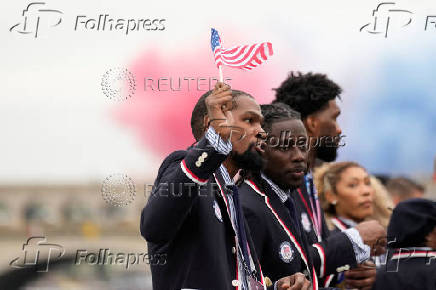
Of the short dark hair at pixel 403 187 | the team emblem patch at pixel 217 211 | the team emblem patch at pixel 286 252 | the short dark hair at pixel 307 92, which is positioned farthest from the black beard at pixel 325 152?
the short dark hair at pixel 403 187

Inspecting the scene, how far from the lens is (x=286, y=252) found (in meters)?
5.25

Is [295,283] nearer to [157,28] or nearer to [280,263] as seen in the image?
[280,263]

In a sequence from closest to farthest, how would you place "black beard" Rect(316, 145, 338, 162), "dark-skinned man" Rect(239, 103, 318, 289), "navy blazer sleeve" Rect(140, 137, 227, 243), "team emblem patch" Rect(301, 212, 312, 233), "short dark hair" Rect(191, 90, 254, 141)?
"navy blazer sleeve" Rect(140, 137, 227, 243)
"short dark hair" Rect(191, 90, 254, 141)
"dark-skinned man" Rect(239, 103, 318, 289)
"team emblem patch" Rect(301, 212, 312, 233)
"black beard" Rect(316, 145, 338, 162)

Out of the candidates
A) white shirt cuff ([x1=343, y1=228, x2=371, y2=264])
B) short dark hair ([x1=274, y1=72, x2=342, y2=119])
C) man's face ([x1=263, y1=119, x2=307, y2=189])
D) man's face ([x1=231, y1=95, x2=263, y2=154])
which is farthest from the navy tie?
short dark hair ([x1=274, y1=72, x2=342, y2=119])

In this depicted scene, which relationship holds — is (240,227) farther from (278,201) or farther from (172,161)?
(278,201)

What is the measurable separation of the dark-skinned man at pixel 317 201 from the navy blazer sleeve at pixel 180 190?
72.1 inches

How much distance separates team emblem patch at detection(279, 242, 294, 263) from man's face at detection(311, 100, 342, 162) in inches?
77.8

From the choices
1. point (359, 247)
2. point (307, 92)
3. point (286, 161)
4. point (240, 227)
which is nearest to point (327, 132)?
point (307, 92)

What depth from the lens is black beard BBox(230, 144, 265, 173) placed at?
4812 mm

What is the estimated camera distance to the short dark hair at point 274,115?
5.82 m

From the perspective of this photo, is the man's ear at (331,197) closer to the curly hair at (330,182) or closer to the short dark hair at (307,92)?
the curly hair at (330,182)

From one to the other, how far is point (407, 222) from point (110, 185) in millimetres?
2195

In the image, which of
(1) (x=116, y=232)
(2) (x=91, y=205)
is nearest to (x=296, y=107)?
(1) (x=116, y=232)

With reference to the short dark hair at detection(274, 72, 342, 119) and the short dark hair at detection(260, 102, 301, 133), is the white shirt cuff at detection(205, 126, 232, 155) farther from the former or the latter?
the short dark hair at detection(274, 72, 342, 119)
